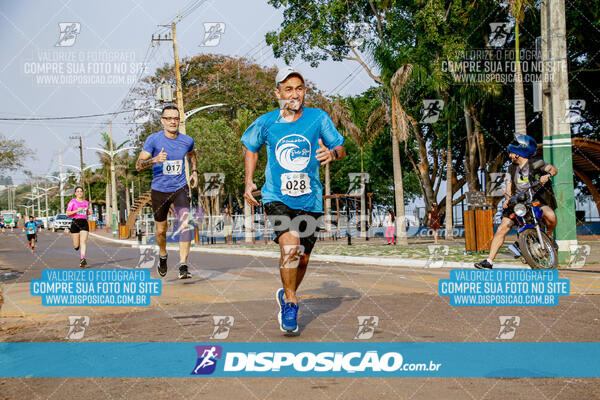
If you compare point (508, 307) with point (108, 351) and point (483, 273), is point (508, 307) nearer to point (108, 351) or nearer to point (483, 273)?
point (483, 273)

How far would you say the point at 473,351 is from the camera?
3.98 m

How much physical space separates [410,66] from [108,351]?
1983 cm

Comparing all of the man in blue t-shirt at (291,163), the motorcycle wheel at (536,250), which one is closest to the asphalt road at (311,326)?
the motorcycle wheel at (536,250)

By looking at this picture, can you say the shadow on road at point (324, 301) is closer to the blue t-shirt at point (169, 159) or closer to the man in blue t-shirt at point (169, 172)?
the man in blue t-shirt at point (169, 172)

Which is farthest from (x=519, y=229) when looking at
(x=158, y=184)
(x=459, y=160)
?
(x=459, y=160)

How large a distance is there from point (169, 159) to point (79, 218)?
23.0 feet

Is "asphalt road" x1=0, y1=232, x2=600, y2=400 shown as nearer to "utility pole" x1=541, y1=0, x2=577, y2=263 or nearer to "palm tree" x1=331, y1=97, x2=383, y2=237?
"utility pole" x1=541, y1=0, x2=577, y2=263

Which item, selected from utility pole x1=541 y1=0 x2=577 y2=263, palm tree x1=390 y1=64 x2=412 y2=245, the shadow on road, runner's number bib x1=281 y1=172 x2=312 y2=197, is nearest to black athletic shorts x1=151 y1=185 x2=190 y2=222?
the shadow on road

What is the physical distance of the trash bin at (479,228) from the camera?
550 inches

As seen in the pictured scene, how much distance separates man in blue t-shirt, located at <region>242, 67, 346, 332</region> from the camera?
486cm

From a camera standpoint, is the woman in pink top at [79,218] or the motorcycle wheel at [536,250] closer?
the motorcycle wheel at [536,250]

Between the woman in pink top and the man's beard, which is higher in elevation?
the man's beard

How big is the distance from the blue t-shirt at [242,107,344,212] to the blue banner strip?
128cm

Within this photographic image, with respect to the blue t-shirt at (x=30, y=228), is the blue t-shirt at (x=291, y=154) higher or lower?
higher
